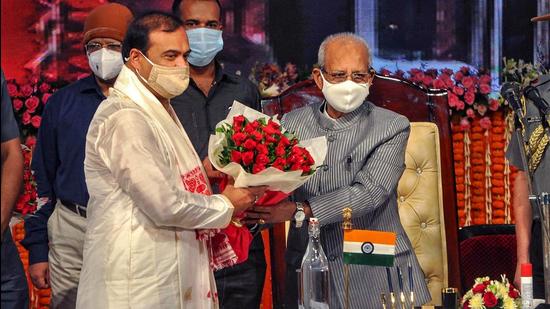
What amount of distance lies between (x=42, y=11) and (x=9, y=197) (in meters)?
2.89

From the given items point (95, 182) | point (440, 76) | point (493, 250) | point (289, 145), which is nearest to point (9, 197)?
point (95, 182)

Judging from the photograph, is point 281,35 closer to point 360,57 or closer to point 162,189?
point 360,57

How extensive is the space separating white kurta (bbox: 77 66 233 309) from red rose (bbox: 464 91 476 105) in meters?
2.72

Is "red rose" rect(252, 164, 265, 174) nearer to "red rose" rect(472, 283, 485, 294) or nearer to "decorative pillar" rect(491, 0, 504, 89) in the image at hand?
"red rose" rect(472, 283, 485, 294)

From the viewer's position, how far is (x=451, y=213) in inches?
192

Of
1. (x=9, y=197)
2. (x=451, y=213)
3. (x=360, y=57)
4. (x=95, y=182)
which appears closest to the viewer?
(x=9, y=197)

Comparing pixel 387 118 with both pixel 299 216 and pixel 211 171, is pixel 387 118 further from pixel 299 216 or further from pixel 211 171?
pixel 211 171

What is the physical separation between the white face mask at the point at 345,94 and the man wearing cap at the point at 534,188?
62 cm

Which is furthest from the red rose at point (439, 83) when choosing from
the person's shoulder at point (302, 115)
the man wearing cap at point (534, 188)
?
the person's shoulder at point (302, 115)

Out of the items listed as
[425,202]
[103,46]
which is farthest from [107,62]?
[425,202]

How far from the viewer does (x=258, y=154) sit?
10.5ft

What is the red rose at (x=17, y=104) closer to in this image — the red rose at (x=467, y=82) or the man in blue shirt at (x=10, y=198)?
the man in blue shirt at (x=10, y=198)

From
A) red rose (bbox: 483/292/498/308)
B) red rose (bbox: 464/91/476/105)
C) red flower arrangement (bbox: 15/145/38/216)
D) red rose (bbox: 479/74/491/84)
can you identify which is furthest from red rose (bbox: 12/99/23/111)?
red rose (bbox: 483/292/498/308)

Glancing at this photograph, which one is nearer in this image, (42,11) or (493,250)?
(493,250)
